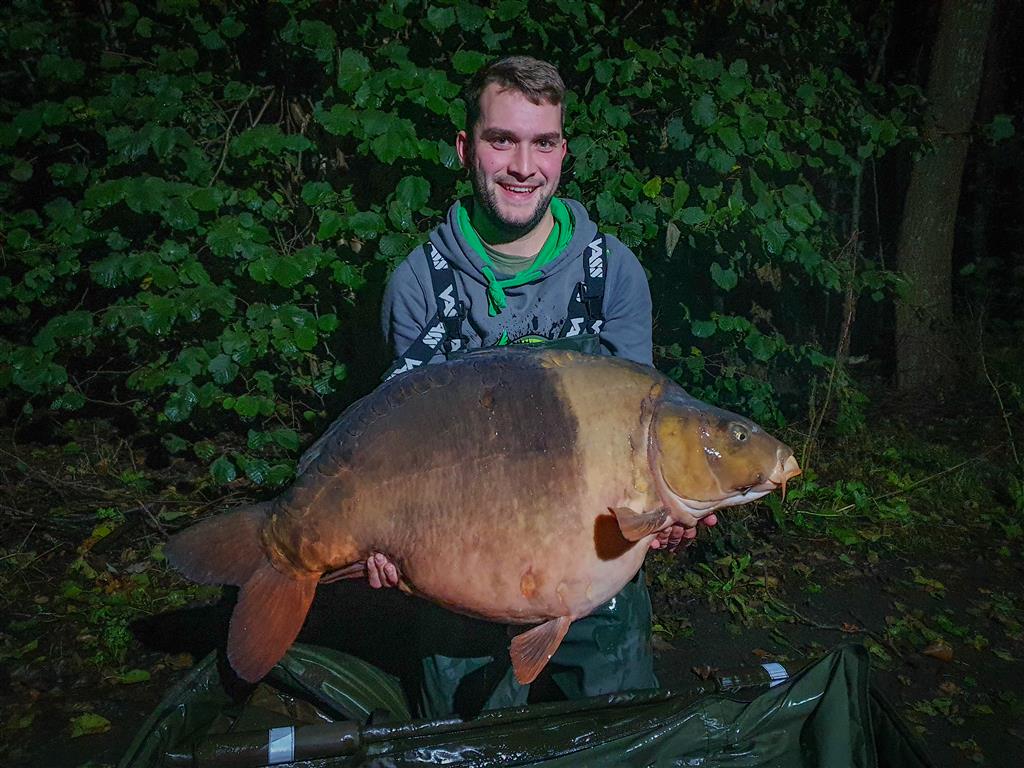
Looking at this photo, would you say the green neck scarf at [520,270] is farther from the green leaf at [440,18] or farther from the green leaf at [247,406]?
the green leaf at [247,406]

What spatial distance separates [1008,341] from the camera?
549 cm

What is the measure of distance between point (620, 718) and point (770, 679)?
1.12 ft

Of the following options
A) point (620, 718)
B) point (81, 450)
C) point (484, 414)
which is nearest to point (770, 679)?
point (620, 718)

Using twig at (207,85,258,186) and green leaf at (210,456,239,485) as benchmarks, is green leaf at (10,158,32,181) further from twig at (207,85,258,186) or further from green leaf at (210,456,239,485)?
green leaf at (210,456,239,485)

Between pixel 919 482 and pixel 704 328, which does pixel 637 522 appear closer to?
pixel 704 328

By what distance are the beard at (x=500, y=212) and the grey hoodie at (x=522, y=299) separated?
89 mm

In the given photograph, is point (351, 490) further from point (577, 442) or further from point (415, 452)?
point (577, 442)

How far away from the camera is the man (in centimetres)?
173

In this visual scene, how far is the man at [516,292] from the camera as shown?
1734 millimetres

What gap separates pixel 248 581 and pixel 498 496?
1.62 feet

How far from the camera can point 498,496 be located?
4.49 ft

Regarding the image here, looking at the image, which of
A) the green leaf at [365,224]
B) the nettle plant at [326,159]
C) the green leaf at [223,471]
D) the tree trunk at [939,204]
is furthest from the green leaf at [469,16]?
the tree trunk at [939,204]

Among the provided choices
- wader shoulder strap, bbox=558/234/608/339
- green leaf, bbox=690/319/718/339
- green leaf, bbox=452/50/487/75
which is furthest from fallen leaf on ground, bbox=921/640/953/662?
green leaf, bbox=452/50/487/75

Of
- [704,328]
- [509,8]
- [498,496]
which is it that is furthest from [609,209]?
[498,496]
